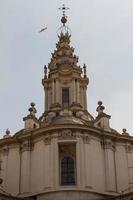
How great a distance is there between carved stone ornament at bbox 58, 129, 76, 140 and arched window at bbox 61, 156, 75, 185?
2049mm

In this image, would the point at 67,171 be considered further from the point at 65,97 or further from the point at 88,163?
the point at 65,97

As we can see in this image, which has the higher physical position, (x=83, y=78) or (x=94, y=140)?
(x=83, y=78)

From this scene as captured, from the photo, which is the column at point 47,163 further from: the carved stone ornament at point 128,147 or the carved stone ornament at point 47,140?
the carved stone ornament at point 128,147

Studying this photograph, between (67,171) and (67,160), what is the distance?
3.85ft

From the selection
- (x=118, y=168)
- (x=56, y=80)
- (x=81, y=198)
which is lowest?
(x=81, y=198)

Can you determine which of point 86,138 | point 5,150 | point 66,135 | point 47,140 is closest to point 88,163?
point 86,138

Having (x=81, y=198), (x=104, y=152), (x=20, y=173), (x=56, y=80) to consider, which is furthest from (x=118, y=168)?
(x=56, y=80)

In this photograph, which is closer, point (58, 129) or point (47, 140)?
point (58, 129)

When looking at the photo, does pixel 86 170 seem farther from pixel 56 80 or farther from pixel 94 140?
pixel 56 80

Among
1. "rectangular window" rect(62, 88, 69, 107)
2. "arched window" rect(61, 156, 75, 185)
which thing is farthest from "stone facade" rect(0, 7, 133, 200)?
"rectangular window" rect(62, 88, 69, 107)

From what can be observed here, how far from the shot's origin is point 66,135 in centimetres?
4431

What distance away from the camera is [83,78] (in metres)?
58.1

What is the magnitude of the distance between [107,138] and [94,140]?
151 cm

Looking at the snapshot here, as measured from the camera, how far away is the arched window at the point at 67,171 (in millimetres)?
43500
